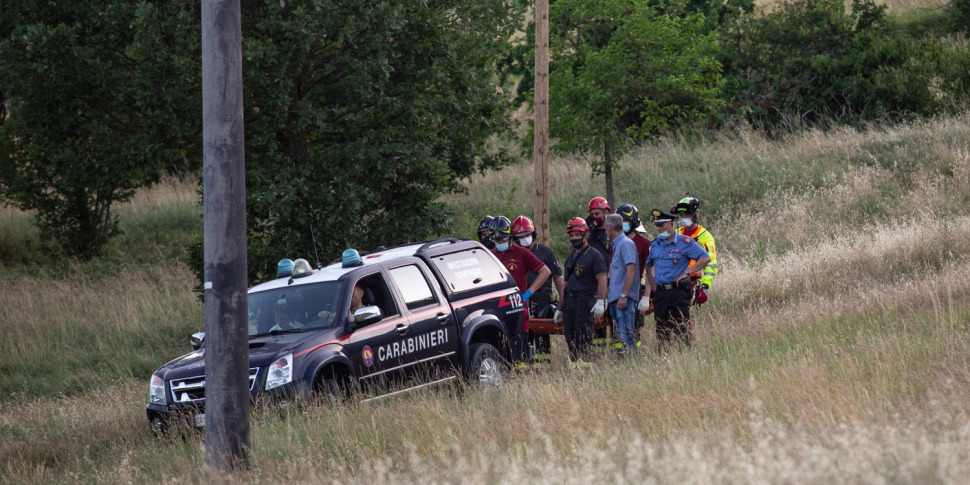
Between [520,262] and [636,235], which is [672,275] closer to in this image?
[636,235]

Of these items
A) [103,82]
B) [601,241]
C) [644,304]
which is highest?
[103,82]

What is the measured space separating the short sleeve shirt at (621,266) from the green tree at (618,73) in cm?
1116

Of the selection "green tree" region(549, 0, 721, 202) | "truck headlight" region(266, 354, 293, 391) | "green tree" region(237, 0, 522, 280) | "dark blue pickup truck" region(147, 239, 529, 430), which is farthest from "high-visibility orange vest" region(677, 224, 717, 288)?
"green tree" region(549, 0, 721, 202)

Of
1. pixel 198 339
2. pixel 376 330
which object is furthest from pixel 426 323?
pixel 198 339

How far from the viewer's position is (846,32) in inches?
1259

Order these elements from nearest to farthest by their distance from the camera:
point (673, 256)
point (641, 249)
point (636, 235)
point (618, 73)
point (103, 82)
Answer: point (673, 256) < point (641, 249) < point (636, 235) < point (103, 82) < point (618, 73)

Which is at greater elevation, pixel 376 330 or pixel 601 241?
pixel 601 241

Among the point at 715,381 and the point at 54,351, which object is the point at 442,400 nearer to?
the point at 715,381

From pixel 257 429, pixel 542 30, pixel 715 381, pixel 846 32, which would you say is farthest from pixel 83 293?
pixel 846 32

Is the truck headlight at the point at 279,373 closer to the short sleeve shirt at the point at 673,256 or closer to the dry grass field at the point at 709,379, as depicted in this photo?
the dry grass field at the point at 709,379

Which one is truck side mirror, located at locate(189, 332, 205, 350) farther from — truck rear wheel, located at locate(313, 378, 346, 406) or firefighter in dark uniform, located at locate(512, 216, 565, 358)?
firefighter in dark uniform, located at locate(512, 216, 565, 358)

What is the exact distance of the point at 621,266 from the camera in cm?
1062

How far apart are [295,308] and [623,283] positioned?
355 centimetres

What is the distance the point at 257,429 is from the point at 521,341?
3.88 m
